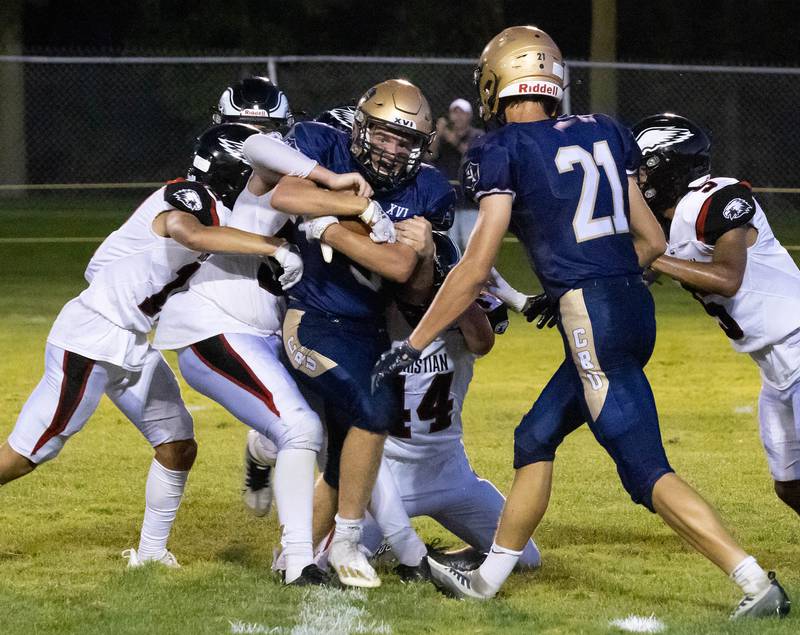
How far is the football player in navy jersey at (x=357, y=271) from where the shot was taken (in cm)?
440

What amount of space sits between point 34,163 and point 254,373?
17004 mm

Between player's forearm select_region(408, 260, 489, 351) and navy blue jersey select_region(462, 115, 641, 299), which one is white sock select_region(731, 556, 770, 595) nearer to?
navy blue jersey select_region(462, 115, 641, 299)

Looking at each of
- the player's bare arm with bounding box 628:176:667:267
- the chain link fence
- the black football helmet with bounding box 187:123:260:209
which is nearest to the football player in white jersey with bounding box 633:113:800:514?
the player's bare arm with bounding box 628:176:667:267

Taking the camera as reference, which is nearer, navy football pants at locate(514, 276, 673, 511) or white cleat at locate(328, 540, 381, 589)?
navy football pants at locate(514, 276, 673, 511)

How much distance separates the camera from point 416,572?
477 centimetres

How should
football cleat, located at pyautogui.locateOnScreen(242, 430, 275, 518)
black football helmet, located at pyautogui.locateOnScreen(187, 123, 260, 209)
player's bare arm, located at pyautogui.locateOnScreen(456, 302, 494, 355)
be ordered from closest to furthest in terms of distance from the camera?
1. player's bare arm, located at pyautogui.locateOnScreen(456, 302, 494, 355)
2. black football helmet, located at pyautogui.locateOnScreen(187, 123, 260, 209)
3. football cleat, located at pyautogui.locateOnScreen(242, 430, 275, 518)

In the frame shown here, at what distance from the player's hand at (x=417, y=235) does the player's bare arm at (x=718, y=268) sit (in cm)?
79

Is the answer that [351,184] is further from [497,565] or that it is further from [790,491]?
[790,491]

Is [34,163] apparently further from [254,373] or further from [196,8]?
[254,373]

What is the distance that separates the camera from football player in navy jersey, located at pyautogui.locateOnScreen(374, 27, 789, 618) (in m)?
4.19

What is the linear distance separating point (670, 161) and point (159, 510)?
7.37 ft

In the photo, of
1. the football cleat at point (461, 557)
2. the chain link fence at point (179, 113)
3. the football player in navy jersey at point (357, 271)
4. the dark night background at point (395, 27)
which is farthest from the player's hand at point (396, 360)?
the dark night background at point (395, 27)

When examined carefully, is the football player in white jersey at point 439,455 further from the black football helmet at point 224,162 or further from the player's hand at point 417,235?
the black football helmet at point 224,162

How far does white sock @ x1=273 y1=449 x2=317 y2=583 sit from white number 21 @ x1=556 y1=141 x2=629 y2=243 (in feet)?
3.84
